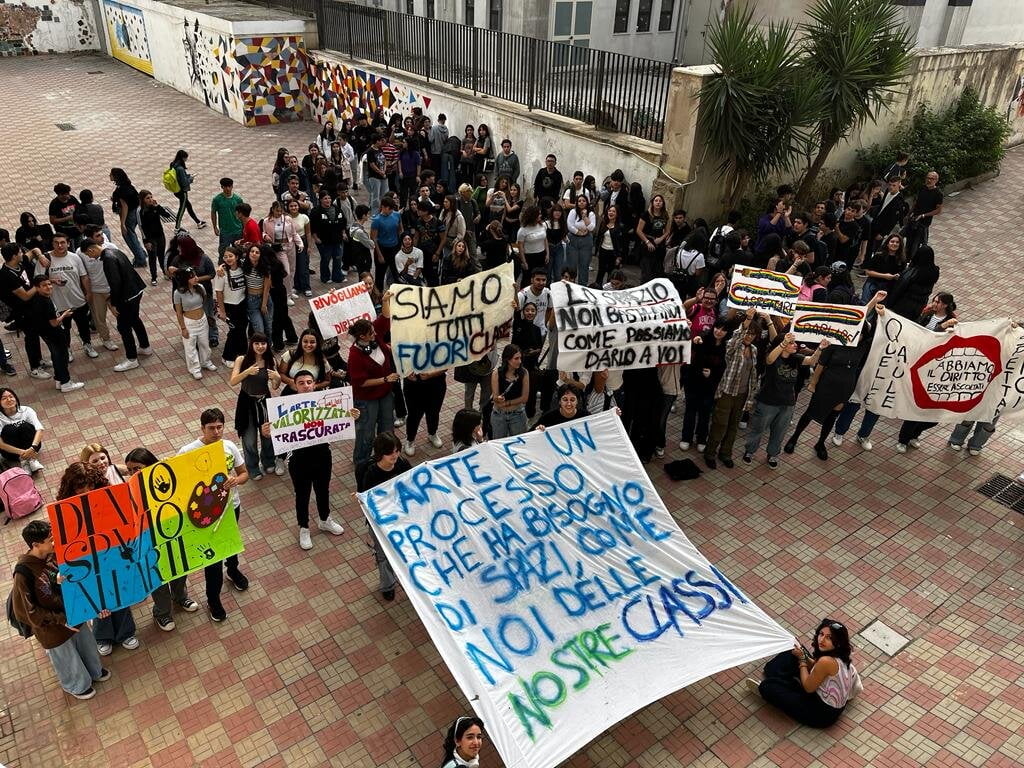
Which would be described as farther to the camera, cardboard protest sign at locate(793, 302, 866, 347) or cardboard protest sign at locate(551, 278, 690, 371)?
cardboard protest sign at locate(793, 302, 866, 347)

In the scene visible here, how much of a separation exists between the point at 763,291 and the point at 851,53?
6.16 meters

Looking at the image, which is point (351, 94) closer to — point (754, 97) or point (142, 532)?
point (754, 97)

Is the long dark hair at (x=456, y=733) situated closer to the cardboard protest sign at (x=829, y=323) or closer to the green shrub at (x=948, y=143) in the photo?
the cardboard protest sign at (x=829, y=323)

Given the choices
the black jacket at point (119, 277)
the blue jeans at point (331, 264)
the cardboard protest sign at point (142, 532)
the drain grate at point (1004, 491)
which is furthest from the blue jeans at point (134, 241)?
the drain grate at point (1004, 491)

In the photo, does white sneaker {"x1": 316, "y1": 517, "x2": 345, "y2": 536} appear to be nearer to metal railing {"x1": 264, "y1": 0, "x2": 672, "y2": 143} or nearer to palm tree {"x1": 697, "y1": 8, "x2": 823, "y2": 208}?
palm tree {"x1": 697, "y1": 8, "x2": 823, "y2": 208}

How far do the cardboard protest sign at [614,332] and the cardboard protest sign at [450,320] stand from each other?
2.60 feet

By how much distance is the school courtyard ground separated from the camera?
18.0 ft

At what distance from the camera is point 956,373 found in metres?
8.36

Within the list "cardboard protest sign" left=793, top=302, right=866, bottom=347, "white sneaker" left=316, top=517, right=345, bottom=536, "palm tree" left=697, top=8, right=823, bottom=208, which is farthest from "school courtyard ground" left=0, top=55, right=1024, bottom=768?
"palm tree" left=697, top=8, right=823, bottom=208

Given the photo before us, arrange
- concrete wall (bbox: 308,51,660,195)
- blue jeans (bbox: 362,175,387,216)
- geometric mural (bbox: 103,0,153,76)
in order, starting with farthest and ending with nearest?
geometric mural (bbox: 103,0,153,76) < blue jeans (bbox: 362,175,387,216) < concrete wall (bbox: 308,51,660,195)

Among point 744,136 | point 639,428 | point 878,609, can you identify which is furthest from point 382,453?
point 744,136

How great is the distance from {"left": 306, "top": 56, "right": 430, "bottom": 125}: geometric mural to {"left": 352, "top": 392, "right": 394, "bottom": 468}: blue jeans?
11859mm

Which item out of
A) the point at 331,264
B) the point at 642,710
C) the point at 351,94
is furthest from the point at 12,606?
the point at 351,94

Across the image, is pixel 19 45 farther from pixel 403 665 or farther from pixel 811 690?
pixel 811 690
